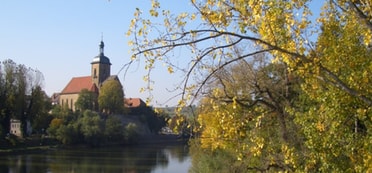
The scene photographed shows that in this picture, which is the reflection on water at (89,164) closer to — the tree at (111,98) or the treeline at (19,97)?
the treeline at (19,97)

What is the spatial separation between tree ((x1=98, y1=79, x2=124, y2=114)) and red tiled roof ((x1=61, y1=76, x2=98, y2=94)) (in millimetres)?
17019

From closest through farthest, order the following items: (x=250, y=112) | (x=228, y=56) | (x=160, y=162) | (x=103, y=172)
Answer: (x=228, y=56) < (x=250, y=112) < (x=103, y=172) < (x=160, y=162)

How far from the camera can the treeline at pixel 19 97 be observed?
47.2 meters

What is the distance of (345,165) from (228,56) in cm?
260

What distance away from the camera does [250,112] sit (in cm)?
865

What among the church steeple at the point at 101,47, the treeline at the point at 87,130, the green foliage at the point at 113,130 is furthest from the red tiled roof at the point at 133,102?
the green foliage at the point at 113,130

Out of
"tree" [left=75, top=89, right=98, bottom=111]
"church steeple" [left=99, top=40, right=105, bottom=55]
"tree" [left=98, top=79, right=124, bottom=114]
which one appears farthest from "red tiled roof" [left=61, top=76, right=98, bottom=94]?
"tree" [left=98, top=79, right=124, bottom=114]

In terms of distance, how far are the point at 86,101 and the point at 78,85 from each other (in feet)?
72.4

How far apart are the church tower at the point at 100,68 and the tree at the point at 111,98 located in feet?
52.1

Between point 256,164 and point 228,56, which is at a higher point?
point 228,56

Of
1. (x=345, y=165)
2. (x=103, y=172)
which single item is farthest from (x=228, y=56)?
(x=103, y=172)

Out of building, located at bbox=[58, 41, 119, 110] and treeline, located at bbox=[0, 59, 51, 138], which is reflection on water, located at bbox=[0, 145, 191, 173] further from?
building, located at bbox=[58, 41, 119, 110]

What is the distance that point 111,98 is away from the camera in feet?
232

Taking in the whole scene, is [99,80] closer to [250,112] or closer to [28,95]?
[28,95]
